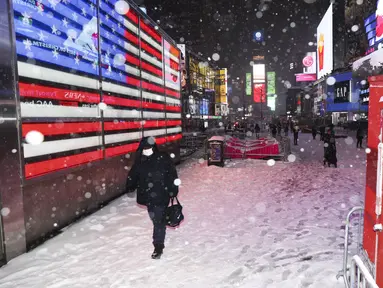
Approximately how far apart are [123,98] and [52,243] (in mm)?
5475

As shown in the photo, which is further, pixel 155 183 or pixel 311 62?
pixel 311 62

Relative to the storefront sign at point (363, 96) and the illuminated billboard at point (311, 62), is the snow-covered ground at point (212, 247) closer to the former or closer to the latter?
the storefront sign at point (363, 96)

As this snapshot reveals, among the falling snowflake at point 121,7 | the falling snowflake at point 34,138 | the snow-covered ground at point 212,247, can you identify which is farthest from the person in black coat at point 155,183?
the falling snowflake at point 121,7

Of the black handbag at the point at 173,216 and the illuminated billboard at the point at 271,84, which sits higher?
the illuminated billboard at the point at 271,84

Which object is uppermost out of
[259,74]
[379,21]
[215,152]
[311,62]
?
[259,74]

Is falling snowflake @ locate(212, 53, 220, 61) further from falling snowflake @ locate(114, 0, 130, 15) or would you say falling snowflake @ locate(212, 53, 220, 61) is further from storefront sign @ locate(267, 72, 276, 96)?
falling snowflake @ locate(114, 0, 130, 15)

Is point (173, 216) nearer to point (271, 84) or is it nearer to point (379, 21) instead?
point (379, 21)

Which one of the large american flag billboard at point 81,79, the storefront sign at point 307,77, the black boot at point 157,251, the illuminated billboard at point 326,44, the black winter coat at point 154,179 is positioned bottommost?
the black boot at point 157,251

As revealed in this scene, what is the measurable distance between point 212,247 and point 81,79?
498cm

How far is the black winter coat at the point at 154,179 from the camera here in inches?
206

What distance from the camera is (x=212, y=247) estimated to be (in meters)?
5.82

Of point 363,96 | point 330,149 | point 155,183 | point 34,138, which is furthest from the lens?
point 363,96

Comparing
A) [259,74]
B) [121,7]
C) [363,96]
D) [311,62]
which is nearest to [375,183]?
[121,7]

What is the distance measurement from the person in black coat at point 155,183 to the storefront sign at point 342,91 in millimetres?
72579
